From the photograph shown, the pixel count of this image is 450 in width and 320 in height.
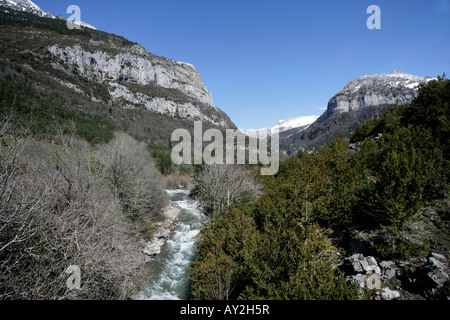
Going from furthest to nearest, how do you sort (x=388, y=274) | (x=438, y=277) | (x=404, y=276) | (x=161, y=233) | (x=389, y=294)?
(x=161, y=233) < (x=388, y=274) < (x=404, y=276) < (x=389, y=294) < (x=438, y=277)

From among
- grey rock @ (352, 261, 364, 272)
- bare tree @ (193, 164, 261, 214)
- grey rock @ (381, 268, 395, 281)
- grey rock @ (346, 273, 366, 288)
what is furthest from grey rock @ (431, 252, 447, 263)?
bare tree @ (193, 164, 261, 214)

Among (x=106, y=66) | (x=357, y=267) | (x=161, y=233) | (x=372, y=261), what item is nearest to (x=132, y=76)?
(x=106, y=66)

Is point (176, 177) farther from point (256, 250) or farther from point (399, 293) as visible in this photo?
point (399, 293)

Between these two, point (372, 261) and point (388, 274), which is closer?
point (388, 274)

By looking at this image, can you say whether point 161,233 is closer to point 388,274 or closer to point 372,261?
point 372,261

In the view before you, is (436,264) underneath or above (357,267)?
above

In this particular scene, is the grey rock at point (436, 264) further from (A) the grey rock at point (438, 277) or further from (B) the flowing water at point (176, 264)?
(B) the flowing water at point (176, 264)
